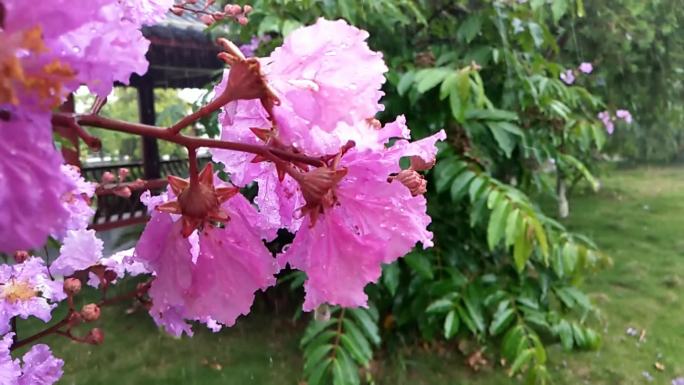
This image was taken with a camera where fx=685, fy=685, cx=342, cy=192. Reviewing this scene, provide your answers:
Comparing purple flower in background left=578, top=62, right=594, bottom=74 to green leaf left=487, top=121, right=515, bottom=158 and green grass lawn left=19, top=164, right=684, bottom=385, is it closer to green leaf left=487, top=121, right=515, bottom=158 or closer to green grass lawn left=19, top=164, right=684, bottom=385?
green grass lawn left=19, top=164, right=684, bottom=385

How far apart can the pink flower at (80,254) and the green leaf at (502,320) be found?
176 centimetres

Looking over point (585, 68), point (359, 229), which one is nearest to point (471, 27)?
point (359, 229)

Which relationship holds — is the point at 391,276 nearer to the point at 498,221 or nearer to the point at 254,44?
the point at 498,221

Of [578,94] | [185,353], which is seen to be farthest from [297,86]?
[185,353]

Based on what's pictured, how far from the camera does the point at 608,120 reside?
202 inches

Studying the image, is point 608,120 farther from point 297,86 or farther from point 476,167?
point 297,86

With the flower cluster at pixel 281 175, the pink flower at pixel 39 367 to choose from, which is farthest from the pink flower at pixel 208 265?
the pink flower at pixel 39 367

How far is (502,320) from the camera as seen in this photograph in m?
2.32

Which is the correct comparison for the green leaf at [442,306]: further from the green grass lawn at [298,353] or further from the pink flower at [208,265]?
the pink flower at [208,265]

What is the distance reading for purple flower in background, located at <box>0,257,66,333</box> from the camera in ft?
2.65

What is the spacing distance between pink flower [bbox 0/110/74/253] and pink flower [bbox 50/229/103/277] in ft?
1.77

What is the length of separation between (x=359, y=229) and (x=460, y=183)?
1.75m

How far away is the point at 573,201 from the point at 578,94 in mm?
4811

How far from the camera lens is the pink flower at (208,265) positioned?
0.43 metres
